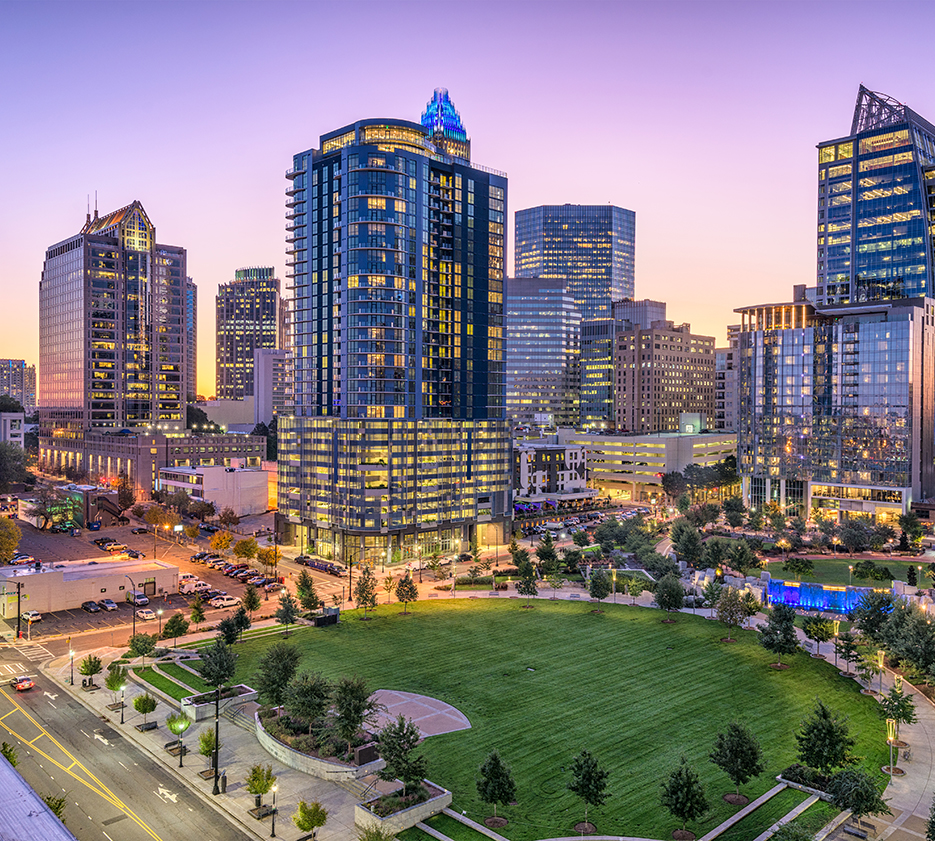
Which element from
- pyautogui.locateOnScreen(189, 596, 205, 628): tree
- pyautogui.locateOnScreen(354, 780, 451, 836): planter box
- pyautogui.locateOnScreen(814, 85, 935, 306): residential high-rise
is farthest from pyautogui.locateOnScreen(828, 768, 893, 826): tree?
pyautogui.locateOnScreen(814, 85, 935, 306): residential high-rise

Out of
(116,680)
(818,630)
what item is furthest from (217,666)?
(818,630)

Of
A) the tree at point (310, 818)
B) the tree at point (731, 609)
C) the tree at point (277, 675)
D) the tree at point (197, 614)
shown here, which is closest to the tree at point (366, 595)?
the tree at point (197, 614)

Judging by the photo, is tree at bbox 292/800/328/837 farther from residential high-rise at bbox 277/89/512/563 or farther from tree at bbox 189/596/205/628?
residential high-rise at bbox 277/89/512/563

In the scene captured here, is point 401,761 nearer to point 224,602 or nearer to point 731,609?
point 731,609

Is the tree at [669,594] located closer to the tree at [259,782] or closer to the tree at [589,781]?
the tree at [589,781]

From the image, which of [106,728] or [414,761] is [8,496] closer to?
[106,728]

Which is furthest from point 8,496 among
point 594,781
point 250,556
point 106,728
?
point 594,781
